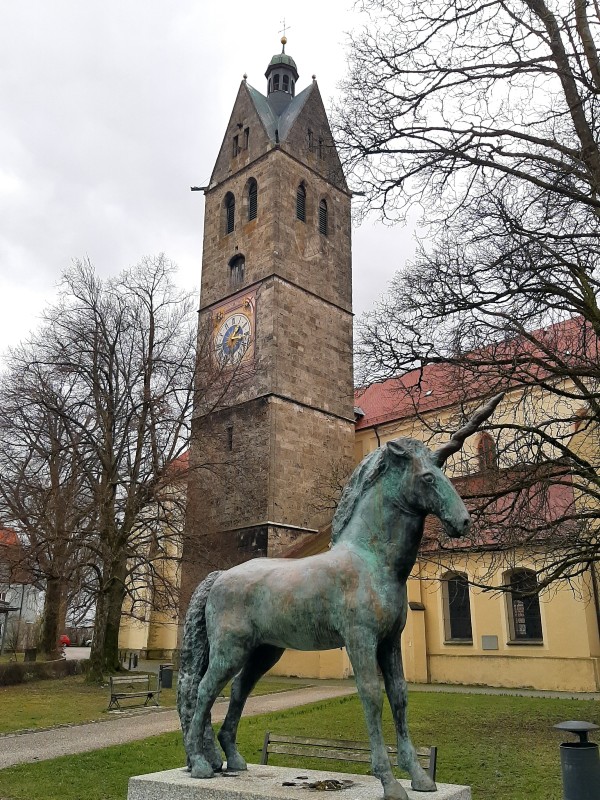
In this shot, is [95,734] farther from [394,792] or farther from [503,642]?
[503,642]

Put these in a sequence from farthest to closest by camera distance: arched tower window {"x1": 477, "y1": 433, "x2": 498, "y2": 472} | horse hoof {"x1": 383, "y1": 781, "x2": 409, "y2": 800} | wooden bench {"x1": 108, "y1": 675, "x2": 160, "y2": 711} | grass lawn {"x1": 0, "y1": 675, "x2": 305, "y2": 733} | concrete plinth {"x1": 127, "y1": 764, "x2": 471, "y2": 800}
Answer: wooden bench {"x1": 108, "y1": 675, "x2": 160, "y2": 711} < grass lawn {"x1": 0, "y1": 675, "x2": 305, "y2": 733} < arched tower window {"x1": 477, "y1": 433, "x2": 498, "y2": 472} < concrete plinth {"x1": 127, "y1": 764, "x2": 471, "y2": 800} < horse hoof {"x1": 383, "y1": 781, "x2": 409, "y2": 800}

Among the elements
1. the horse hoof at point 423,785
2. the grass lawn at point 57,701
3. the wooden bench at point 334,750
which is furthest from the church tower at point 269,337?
the horse hoof at point 423,785

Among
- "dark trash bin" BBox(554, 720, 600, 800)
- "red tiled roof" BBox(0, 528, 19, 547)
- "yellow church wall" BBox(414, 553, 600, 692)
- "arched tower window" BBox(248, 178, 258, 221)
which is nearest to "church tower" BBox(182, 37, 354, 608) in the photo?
"arched tower window" BBox(248, 178, 258, 221)

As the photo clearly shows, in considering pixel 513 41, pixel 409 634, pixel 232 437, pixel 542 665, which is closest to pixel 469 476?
pixel 513 41

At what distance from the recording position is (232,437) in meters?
28.9

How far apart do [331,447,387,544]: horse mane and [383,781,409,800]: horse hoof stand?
52.2 inches

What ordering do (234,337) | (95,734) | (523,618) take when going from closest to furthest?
(95,734), (523,618), (234,337)

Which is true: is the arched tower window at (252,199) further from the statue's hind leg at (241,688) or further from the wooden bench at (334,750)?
the statue's hind leg at (241,688)

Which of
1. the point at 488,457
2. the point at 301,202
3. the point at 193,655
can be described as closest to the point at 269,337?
the point at 301,202

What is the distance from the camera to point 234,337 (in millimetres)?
31031

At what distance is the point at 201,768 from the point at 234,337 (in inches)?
1071

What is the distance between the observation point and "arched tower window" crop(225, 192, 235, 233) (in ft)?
111

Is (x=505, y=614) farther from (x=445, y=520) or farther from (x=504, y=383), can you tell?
(x=445, y=520)

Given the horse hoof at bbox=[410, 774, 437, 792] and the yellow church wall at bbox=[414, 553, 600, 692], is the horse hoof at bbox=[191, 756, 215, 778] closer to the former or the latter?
the horse hoof at bbox=[410, 774, 437, 792]
